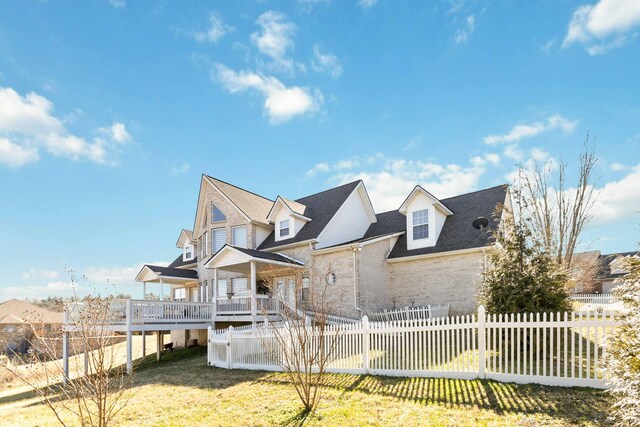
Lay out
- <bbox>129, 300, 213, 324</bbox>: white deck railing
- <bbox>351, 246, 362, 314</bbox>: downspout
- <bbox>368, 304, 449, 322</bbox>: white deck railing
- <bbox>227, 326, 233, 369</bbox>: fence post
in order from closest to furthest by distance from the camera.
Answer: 1. <bbox>227, 326, 233, 369</bbox>: fence post
2. <bbox>368, 304, 449, 322</bbox>: white deck railing
3. <bbox>129, 300, 213, 324</bbox>: white deck railing
4. <bbox>351, 246, 362, 314</bbox>: downspout

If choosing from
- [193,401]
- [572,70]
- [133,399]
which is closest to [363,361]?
[193,401]

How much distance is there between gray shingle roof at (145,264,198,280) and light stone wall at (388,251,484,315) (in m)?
13.8

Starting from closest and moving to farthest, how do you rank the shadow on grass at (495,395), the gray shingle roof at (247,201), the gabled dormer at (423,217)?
the shadow on grass at (495,395), the gabled dormer at (423,217), the gray shingle roof at (247,201)

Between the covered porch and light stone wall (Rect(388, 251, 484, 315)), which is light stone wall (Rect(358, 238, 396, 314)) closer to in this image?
light stone wall (Rect(388, 251, 484, 315))

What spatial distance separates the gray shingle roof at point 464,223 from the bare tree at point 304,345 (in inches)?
329

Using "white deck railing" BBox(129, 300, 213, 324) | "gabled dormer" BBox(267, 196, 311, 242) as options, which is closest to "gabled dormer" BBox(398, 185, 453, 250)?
"gabled dormer" BBox(267, 196, 311, 242)

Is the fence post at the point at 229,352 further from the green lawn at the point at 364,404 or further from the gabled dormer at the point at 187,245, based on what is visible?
the gabled dormer at the point at 187,245

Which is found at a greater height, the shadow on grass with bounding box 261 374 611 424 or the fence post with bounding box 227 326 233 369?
the shadow on grass with bounding box 261 374 611 424

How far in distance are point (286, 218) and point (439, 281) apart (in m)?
9.27

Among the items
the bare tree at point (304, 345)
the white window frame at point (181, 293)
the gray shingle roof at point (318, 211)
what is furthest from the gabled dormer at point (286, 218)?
the white window frame at point (181, 293)

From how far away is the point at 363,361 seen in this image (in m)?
10.7

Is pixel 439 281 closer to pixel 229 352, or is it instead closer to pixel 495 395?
pixel 229 352

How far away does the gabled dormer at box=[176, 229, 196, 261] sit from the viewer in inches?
1163

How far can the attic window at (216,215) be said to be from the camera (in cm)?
2498
